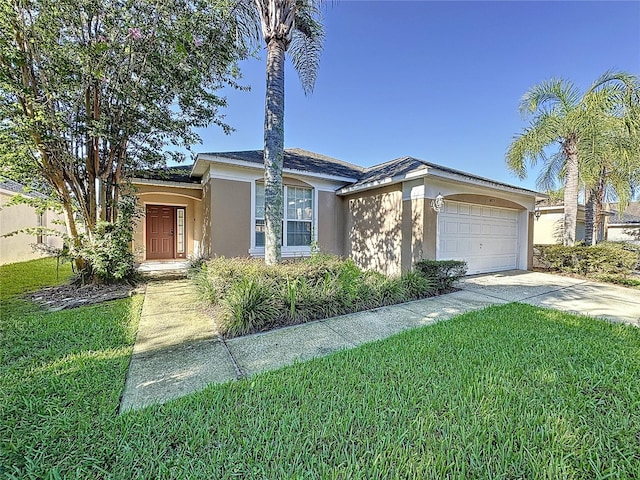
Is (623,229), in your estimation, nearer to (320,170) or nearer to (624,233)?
(624,233)

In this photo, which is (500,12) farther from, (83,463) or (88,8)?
(83,463)

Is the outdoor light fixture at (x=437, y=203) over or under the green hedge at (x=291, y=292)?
over

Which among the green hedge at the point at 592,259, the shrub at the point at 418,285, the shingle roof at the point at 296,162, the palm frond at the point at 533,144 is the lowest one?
the shrub at the point at 418,285

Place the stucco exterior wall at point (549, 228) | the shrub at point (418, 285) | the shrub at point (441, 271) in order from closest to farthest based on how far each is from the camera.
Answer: the shrub at point (418, 285), the shrub at point (441, 271), the stucco exterior wall at point (549, 228)

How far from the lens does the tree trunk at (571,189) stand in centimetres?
1027

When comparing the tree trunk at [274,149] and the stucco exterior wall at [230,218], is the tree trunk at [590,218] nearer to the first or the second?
the tree trunk at [274,149]

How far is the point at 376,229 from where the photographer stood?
32.7ft

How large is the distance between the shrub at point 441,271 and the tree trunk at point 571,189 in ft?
22.2

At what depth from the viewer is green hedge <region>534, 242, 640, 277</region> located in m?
9.37

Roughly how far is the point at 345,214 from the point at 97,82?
8368 mm

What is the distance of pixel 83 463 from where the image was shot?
1.94 meters

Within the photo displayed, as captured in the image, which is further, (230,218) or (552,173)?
(552,173)

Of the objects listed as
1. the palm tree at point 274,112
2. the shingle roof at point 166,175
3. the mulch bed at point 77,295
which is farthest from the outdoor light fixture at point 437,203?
the shingle roof at point 166,175

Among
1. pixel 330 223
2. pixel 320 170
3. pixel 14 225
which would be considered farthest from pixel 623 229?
pixel 14 225
